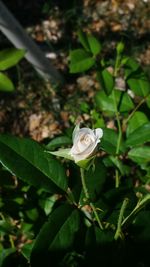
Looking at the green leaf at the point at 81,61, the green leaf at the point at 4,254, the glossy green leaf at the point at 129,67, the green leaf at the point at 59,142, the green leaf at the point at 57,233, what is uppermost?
the green leaf at the point at 81,61

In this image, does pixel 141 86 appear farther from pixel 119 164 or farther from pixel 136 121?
pixel 119 164

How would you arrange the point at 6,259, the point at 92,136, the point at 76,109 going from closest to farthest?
the point at 92,136 → the point at 6,259 → the point at 76,109

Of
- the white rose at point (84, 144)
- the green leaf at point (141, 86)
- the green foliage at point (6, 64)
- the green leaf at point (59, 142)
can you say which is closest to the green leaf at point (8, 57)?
the green foliage at point (6, 64)

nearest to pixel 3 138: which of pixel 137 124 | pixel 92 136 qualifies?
pixel 92 136

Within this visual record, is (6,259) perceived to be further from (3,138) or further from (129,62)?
(129,62)

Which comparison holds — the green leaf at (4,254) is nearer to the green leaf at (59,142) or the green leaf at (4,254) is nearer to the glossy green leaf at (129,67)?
the green leaf at (59,142)

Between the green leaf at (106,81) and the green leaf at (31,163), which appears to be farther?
the green leaf at (106,81)
